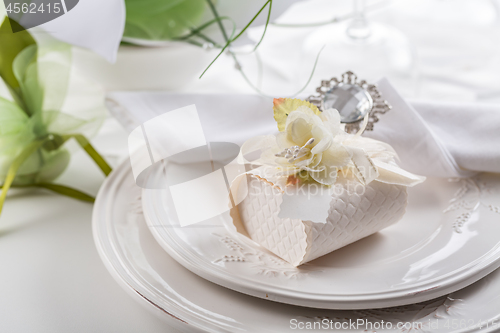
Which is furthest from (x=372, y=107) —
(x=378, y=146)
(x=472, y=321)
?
(x=472, y=321)

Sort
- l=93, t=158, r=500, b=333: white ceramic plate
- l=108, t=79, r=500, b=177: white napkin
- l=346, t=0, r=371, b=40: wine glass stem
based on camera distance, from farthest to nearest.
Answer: l=346, t=0, r=371, b=40: wine glass stem → l=108, t=79, r=500, b=177: white napkin → l=93, t=158, r=500, b=333: white ceramic plate

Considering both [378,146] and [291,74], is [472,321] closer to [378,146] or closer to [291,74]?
[378,146]

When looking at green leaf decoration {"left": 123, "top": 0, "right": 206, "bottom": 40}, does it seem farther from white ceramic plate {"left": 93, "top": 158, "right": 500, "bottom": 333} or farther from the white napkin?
white ceramic plate {"left": 93, "top": 158, "right": 500, "bottom": 333}

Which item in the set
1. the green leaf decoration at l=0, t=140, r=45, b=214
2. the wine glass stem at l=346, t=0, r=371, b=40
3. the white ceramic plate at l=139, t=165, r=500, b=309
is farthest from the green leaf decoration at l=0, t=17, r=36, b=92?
the wine glass stem at l=346, t=0, r=371, b=40

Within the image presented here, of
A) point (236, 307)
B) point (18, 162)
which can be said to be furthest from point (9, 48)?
point (236, 307)

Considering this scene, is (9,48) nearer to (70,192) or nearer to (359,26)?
(70,192)

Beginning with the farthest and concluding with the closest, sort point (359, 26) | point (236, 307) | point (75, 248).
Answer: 1. point (359, 26)
2. point (75, 248)
3. point (236, 307)
